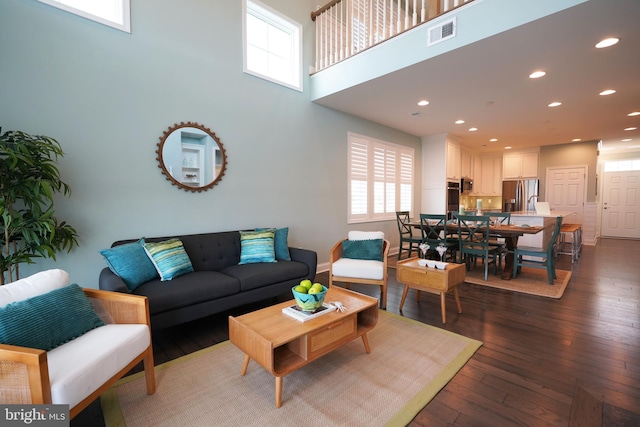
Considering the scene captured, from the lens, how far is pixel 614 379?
1979 millimetres

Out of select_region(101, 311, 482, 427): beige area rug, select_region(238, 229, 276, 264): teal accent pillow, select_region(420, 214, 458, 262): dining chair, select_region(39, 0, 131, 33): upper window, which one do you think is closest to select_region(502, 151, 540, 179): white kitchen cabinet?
select_region(420, 214, 458, 262): dining chair

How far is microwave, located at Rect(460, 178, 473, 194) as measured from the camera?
770cm

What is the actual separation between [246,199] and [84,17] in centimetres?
236

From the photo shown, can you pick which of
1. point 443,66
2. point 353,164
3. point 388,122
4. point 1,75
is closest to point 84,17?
point 1,75

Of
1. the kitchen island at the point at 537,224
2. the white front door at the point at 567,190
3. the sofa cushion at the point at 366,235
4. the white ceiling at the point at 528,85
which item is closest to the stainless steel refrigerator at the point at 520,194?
the white front door at the point at 567,190

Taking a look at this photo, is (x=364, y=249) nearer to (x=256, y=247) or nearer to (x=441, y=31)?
(x=256, y=247)

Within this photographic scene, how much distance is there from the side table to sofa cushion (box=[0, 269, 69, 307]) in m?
2.88

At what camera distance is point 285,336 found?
1764 mm

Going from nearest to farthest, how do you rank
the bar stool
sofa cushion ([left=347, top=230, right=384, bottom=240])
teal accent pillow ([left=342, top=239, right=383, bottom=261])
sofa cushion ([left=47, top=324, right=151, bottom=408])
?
sofa cushion ([left=47, top=324, right=151, bottom=408]), teal accent pillow ([left=342, top=239, right=383, bottom=261]), sofa cushion ([left=347, top=230, right=384, bottom=240]), the bar stool

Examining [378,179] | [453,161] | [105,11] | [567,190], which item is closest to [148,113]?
[105,11]

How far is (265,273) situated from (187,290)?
80 centimetres

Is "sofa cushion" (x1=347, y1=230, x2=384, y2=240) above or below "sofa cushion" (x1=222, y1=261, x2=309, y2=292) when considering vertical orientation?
above

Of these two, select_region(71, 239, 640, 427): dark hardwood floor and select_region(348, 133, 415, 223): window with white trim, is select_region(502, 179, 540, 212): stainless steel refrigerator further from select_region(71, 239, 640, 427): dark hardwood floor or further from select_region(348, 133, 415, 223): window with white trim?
select_region(71, 239, 640, 427): dark hardwood floor

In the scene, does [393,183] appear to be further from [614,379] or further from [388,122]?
[614,379]
